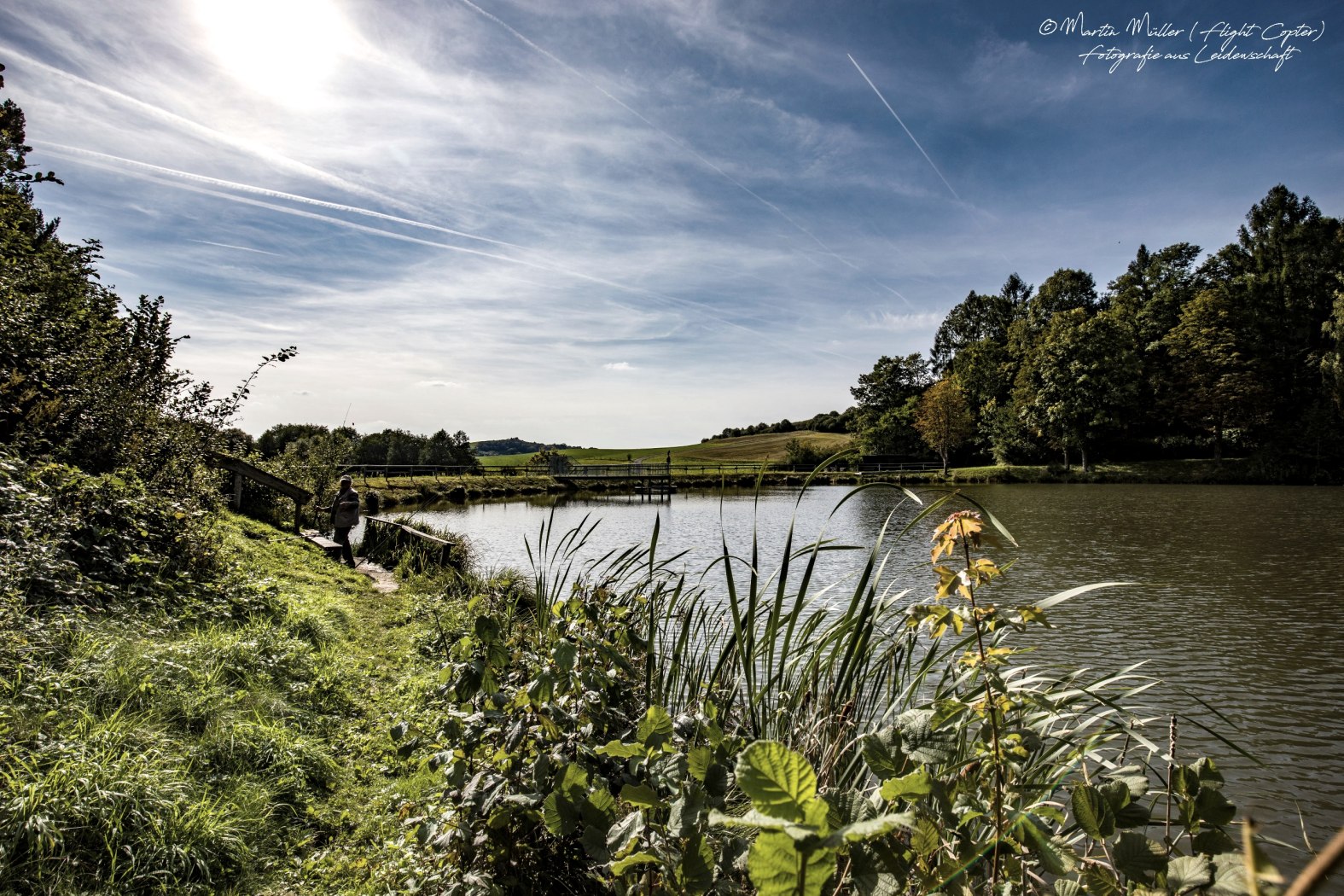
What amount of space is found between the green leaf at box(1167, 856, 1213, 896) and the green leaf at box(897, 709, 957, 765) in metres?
0.48

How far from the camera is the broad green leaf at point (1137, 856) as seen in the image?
1.48 m

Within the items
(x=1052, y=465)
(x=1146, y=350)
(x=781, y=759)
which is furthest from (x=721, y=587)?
(x=1146, y=350)

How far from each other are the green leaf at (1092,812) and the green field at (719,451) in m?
66.4

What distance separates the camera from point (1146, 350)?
4584cm

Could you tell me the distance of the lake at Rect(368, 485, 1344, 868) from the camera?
19.2 feet

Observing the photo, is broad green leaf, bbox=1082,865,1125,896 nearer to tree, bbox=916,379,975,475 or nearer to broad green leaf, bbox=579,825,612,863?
broad green leaf, bbox=579,825,612,863

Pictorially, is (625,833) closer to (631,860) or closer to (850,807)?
(631,860)

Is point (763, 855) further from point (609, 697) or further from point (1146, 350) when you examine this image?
point (1146, 350)

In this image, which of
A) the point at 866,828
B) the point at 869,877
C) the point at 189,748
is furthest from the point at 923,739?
the point at 189,748

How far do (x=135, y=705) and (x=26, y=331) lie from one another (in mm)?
4215

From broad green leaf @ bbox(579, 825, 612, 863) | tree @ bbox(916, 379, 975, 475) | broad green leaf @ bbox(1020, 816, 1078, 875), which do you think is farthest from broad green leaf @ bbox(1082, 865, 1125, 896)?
tree @ bbox(916, 379, 975, 475)

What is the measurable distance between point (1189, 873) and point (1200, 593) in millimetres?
12876

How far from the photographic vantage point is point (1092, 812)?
159 centimetres

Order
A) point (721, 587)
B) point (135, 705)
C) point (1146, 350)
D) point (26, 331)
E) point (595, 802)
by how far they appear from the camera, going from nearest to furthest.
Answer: point (595, 802), point (135, 705), point (26, 331), point (721, 587), point (1146, 350)
